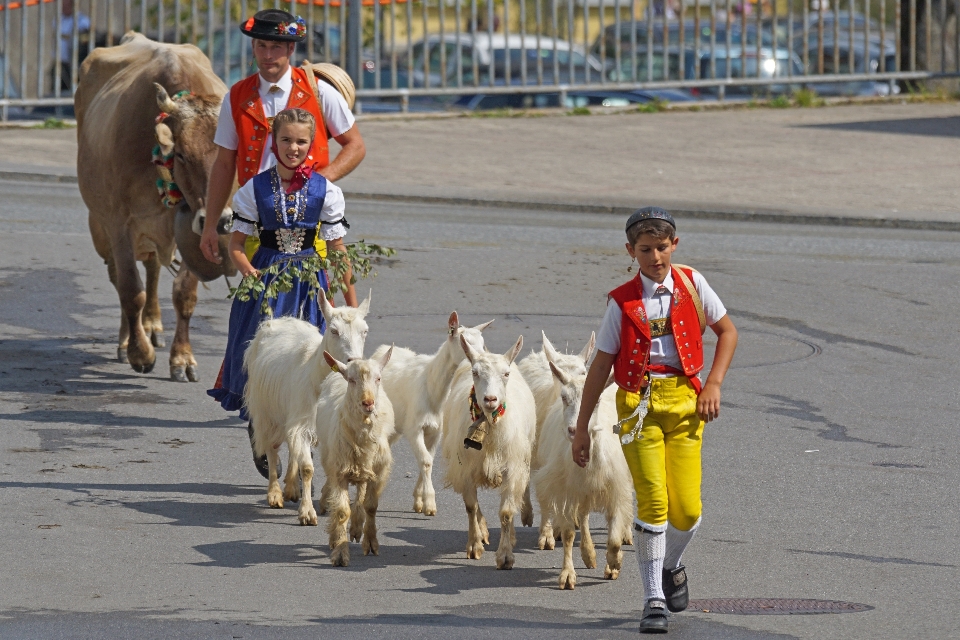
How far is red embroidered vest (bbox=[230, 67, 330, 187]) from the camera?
29.9 ft

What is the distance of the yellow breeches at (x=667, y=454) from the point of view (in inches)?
257

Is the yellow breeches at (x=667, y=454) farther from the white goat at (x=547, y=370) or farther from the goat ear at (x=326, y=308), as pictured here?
the goat ear at (x=326, y=308)

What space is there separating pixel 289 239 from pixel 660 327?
267 cm

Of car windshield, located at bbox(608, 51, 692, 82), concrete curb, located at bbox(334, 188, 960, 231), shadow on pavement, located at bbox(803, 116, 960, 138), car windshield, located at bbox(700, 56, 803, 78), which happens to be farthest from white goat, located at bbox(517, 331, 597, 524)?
car windshield, located at bbox(700, 56, 803, 78)

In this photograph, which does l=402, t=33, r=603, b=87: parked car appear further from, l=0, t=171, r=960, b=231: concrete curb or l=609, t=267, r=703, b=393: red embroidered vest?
l=609, t=267, r=703, b=393: red embroidered vest

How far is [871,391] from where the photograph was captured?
36.6ft

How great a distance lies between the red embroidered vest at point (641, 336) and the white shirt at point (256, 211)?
7.75 ft

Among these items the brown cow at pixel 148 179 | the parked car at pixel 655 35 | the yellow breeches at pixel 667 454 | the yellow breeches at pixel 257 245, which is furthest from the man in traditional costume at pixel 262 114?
the parked car at pixel 655 35

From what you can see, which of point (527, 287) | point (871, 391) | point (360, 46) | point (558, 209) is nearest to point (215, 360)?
point (527, 287)

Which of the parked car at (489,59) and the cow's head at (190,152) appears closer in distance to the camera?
the cow's head at (190,152)

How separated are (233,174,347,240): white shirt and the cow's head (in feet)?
7.81

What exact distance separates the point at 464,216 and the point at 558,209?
134 centimetres

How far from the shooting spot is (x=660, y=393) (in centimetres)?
657

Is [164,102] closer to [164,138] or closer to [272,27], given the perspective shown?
[164,138]
